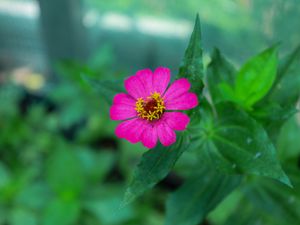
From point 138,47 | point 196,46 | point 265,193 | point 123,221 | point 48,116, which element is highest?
point 196,46

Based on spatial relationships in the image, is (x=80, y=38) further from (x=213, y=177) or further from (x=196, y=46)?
(x=196, y=46)

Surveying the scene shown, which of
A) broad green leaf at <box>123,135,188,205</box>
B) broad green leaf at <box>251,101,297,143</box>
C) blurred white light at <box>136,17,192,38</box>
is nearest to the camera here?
broad green leaf at <box>123,135,188,205</box>

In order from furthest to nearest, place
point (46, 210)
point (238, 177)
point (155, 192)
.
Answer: point (155, 192)
point (46, 210)
point (238, 177)

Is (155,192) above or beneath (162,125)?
beneath

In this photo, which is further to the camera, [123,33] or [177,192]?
[123,33]

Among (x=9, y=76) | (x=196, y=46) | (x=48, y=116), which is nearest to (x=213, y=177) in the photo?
(x=196, y=46)

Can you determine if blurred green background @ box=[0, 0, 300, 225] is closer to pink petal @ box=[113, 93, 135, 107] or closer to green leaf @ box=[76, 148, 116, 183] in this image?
green leaf @ box=[76, 148, 116, 183]

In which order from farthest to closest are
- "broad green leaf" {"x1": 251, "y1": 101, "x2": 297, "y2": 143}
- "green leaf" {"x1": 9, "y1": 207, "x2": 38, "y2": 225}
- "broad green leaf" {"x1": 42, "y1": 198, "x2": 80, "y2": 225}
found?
"green leaf" {"x1": 9, "y1": 207, "x2": 38, "y2": 225} < "broad green leaf" {"x1": 42, "y1": 198, "x2": 80, "y2": 225} < "broad green leaf" {"x1": 251, "y1": 101, "x2": 297, "y2": 143}

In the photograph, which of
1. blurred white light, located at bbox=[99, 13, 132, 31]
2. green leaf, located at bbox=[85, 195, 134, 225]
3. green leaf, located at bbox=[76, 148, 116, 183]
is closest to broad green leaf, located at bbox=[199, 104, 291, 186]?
green leaf, located at bbox=[85, 195, 134, 225]
